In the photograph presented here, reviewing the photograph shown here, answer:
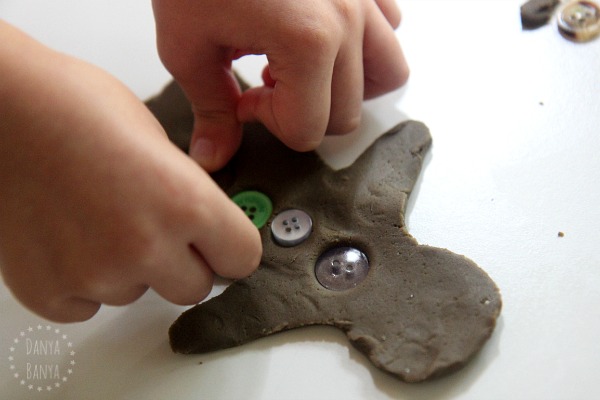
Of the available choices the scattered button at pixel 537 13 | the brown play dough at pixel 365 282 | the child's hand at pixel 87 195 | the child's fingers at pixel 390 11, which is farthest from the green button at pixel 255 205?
the scattered button at pixel 537 13

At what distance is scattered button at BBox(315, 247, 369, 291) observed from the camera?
600 millimetres

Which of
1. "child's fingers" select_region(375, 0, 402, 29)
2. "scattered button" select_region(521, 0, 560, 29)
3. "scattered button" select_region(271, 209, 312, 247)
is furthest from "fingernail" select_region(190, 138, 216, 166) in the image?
"scattered button" select_region(521, 0, 560, 29)

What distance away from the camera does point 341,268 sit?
610mm

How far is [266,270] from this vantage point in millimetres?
623

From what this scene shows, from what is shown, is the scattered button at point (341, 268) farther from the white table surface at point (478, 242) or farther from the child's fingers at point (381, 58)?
the child's fingers at point (381, 58)

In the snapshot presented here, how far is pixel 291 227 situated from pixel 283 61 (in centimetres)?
17

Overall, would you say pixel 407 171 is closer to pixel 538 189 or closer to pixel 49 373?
pixel 538 189

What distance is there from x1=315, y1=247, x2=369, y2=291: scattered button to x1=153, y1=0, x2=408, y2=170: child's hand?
0.45ft

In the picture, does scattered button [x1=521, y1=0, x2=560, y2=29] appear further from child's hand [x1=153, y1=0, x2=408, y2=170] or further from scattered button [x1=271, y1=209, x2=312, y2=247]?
scattered button [x1=271, y1=209, x2=312, y2=247]

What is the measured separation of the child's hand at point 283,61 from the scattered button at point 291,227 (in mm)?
82

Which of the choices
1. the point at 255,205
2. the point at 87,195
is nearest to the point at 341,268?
the point at 255,205

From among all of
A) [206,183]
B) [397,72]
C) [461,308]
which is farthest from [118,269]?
[397,72]

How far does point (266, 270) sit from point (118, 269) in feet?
0.56

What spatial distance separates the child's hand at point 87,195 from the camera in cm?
48
